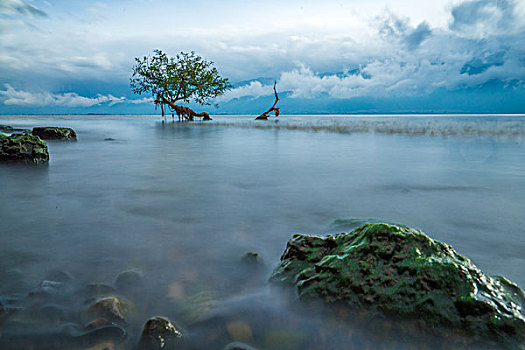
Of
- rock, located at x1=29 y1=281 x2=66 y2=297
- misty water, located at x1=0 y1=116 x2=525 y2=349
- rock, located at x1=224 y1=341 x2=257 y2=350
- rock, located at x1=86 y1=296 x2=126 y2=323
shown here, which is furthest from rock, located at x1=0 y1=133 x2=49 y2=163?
rock, located at x1=224 y1=341 x2=257 y2=350

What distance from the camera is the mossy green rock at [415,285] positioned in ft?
6.79

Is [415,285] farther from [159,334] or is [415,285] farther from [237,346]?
[159,334]

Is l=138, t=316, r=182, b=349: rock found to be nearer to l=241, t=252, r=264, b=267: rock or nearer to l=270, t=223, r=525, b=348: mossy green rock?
l=270, t=223, r=525, b=348: mossy green rock

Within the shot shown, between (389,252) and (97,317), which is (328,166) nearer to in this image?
(389,252)

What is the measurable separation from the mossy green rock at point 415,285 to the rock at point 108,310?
1233 millimetres

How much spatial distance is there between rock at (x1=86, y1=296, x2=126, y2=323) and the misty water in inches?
2.5

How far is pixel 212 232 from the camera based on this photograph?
12.6ft

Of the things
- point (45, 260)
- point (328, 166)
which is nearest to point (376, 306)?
point (45, 260)

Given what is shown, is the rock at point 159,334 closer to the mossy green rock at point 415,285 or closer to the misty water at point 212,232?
the misty water at point 212,232

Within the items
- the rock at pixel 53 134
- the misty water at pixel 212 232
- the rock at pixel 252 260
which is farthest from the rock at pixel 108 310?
the rock at pixel 53 134

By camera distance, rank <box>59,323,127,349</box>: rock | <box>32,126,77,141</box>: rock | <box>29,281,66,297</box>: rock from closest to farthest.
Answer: <box>59,323,127,349</box>: rock → <box>29,281,66,297</box>: rock → <box>32,126,77,141</box>: rock

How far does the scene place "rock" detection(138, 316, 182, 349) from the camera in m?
1.98

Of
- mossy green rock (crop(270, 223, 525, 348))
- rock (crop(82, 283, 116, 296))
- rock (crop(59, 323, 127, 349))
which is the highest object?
mossy green rock (crop(270, 223, 525, 348))

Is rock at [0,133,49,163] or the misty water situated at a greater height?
rock at [0,133,49,163]
